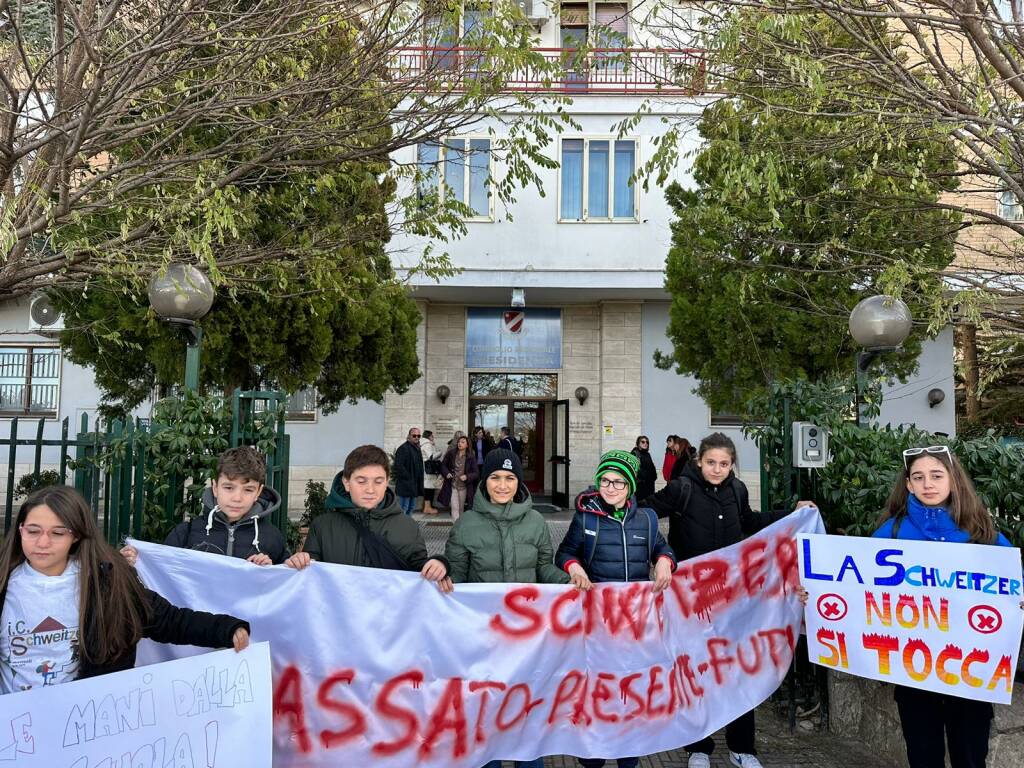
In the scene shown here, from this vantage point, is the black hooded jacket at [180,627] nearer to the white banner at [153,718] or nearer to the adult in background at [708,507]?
the white banner at [153,718]

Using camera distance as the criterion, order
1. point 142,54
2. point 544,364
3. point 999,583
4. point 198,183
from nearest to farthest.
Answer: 1. point 999,583
2. point 142,54
3. point 198,183
4. point 544,364

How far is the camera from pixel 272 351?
1070 centimetres

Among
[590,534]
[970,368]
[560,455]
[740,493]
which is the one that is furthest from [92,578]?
[970,368]

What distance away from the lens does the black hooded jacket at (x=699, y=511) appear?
14.6 ft

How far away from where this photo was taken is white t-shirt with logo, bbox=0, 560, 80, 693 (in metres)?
2.63

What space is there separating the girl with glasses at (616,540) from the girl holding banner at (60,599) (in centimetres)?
212

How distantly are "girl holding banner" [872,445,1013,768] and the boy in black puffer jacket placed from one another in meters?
3.18

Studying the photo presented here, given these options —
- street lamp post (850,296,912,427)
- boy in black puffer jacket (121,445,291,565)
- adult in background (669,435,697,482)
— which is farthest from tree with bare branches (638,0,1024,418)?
adult in background (669,435,697,482)

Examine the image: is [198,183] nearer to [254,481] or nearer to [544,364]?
[254,481]

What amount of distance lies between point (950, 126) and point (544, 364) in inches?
522

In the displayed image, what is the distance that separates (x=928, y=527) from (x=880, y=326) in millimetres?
2899

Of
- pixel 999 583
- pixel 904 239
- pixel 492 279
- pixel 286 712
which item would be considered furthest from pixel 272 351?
pixel 999 583

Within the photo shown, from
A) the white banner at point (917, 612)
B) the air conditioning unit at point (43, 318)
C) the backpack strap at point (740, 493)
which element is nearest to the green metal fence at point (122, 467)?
the backpack strap at point (740, 493)

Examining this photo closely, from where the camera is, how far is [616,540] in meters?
4.03
